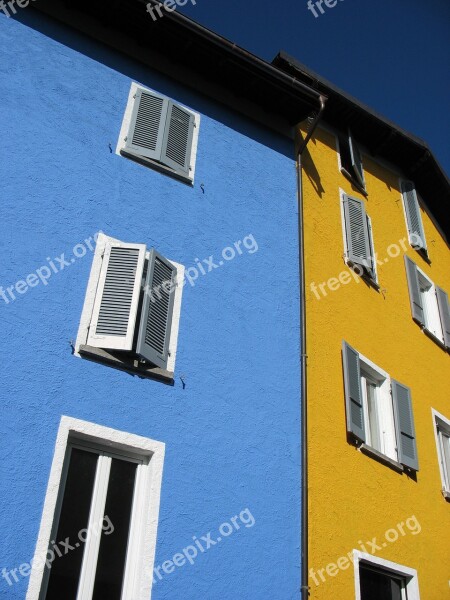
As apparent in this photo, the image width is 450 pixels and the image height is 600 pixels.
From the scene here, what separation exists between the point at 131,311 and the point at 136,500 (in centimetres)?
189

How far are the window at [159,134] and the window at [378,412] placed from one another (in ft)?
10.9

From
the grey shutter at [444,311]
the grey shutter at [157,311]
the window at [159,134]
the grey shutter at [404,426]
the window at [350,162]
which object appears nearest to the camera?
the grey shutter at [157,311]

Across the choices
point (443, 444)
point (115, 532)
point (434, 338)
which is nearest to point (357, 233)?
point (434, 338)

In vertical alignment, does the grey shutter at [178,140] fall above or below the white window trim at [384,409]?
above

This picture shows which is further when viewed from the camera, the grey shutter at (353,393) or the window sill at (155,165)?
the grey shutter at (353,393)

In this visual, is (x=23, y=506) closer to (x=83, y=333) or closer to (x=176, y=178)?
(x=83, y=333)

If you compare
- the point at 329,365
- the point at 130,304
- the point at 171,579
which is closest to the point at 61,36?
the point at 130,304

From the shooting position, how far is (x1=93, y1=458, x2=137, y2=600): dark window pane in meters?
6.38

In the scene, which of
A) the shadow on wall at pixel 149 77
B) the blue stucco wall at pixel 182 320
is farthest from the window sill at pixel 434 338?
the shadow on wall at pixel 149 77

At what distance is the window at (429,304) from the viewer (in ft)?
41.5

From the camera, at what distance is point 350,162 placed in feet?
42.9
